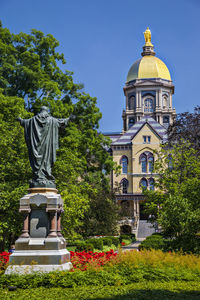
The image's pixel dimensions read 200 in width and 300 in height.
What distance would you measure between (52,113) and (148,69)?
2177 inches

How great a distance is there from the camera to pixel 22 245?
9.63m

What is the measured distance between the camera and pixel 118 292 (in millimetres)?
7809

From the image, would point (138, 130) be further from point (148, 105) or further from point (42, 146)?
point (42, 146)

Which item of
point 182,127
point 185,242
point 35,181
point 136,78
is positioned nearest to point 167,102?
point 136,78

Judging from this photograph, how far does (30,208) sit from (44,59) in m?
20.4

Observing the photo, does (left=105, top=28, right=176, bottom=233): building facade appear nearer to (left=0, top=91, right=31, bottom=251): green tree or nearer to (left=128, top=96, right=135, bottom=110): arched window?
(left=128, top=96, right=135, bottom=110): arched window

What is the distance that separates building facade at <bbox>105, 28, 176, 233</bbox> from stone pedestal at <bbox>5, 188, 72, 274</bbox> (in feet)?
98.9

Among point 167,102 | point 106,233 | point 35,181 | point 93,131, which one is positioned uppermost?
point 167,102

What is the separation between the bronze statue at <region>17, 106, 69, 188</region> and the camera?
1048 centimetres

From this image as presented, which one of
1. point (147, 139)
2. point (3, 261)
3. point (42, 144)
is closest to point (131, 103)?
point (147, 139)

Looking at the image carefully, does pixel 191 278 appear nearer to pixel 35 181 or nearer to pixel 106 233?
pixel 35 181

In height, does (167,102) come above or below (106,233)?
above

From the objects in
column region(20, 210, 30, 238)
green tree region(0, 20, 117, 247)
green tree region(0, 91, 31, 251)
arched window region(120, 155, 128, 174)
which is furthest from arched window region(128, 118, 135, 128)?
column region(20, 210, 30, 238)

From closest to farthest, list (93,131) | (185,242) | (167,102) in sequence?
(185,242)
(93,131)
(167,102)
